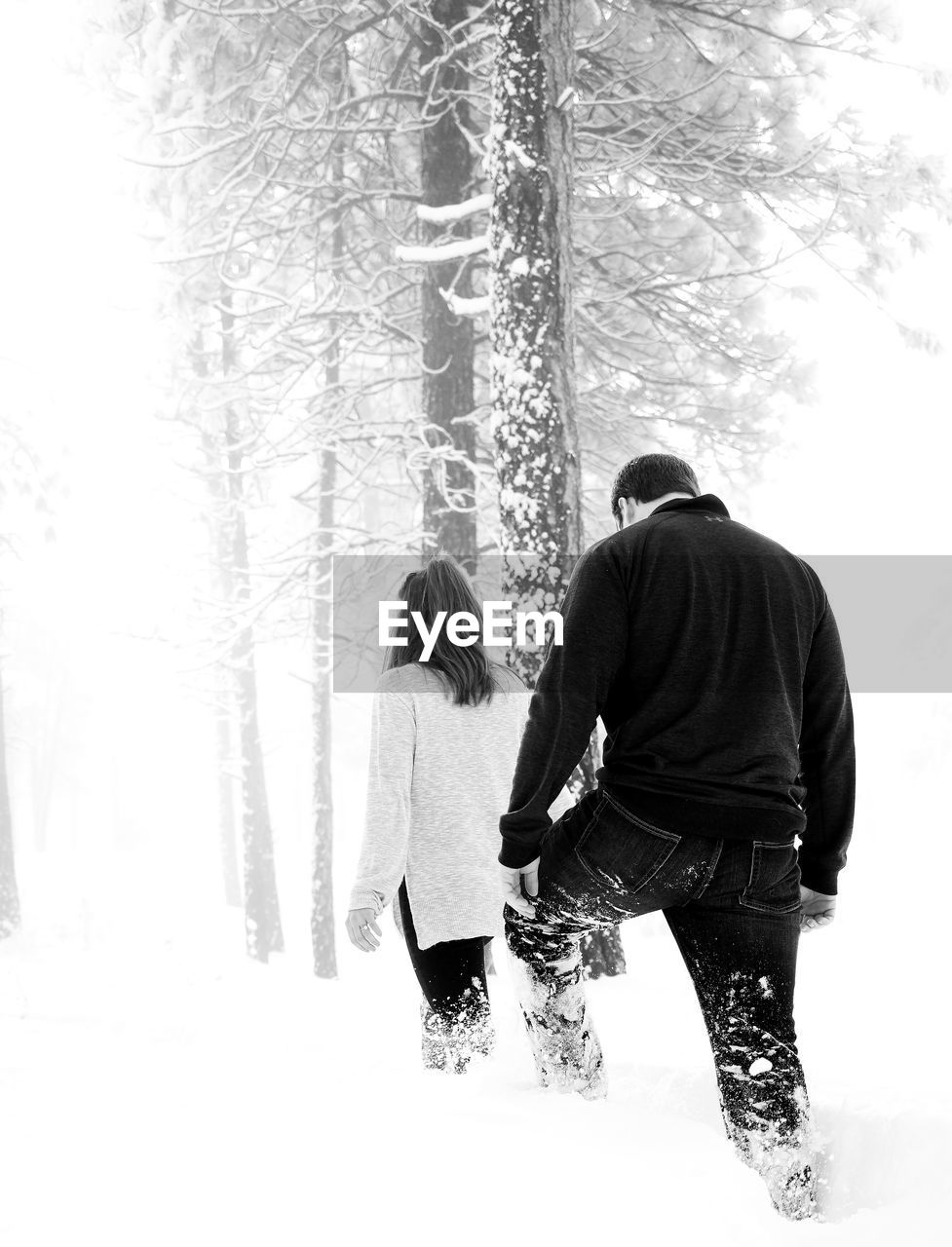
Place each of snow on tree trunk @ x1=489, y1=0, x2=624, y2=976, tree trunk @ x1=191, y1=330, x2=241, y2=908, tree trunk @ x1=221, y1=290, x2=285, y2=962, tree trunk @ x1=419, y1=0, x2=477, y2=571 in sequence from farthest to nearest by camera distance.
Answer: tree trunk @ x1=221, y1=290, x2=285, y2=962
tree trunk @ x1=191, y1=330, x2=241, y2=908
tree trunk @ x1=419, y1=0, x2=477, y2=571
snow on tree trunk @ x1=489, y1=0, x2=624, y2=976

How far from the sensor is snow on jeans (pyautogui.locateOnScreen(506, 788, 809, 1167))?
2322mm

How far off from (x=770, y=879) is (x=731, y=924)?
152 mm

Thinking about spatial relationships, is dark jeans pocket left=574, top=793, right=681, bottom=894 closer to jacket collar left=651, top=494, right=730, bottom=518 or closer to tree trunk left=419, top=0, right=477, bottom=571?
jacket collar left=651, top=494, right=730, bottom=518

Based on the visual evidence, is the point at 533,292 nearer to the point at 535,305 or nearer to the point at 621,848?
the point at 535,305

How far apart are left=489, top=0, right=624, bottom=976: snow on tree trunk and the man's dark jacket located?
298 cm

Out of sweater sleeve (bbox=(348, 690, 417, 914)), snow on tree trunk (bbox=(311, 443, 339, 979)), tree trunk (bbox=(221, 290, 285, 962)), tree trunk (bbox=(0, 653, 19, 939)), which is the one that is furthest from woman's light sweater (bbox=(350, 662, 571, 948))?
tree trunk (bbox=(0, 653, 19, 939))

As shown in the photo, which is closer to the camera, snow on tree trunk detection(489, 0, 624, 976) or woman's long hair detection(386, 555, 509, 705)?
woman's long hair detection(386, 555, 509, 705)

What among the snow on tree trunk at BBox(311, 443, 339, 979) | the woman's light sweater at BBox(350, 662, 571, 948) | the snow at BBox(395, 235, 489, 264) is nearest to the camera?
the woman's light sweater at BBox(350, 662, 571, 948)

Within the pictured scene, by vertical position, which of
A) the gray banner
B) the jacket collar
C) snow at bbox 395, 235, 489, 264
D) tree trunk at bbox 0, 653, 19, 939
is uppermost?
snow at bbox 395, 235, 489, 264

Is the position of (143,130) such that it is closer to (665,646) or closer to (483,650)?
(483,650)

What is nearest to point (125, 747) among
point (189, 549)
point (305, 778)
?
point (305, 778)

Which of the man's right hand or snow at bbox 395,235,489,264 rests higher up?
snow at bbox 395,235,489,264

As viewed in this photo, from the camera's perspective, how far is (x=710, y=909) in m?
2.37

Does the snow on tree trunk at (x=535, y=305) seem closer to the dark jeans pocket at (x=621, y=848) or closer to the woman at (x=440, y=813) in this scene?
the woman at (x=440, y=813)
